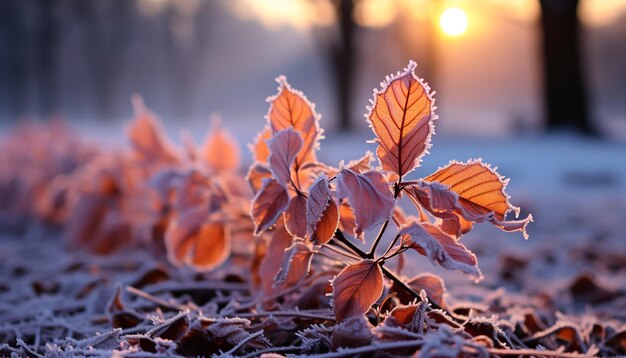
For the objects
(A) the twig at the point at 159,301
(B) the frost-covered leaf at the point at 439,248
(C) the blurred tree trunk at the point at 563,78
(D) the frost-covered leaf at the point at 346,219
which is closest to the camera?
(B) the frost-covered leaf at the point at 439,248

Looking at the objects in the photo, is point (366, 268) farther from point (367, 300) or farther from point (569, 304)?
point (569, 304)

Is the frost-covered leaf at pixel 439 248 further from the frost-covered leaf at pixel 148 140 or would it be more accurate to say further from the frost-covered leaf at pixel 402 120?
the frost-covered leaf at pixel 148 140

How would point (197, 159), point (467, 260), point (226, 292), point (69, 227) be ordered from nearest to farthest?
point (467, 260) < point (226, 292) < point (197, 159) < point (69, 227)

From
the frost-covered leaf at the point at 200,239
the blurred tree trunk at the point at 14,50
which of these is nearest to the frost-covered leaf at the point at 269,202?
the frost-covered leaf at the point at 200,239

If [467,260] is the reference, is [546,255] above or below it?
above

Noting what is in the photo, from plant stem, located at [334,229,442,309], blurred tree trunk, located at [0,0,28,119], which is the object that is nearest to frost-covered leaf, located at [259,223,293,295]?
plant stem, located at [334,229,442,309]

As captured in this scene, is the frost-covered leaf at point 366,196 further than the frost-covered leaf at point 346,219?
No

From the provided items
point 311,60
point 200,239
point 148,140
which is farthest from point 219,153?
point 311,60

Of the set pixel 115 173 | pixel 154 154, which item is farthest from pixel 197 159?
pixel 115 173
